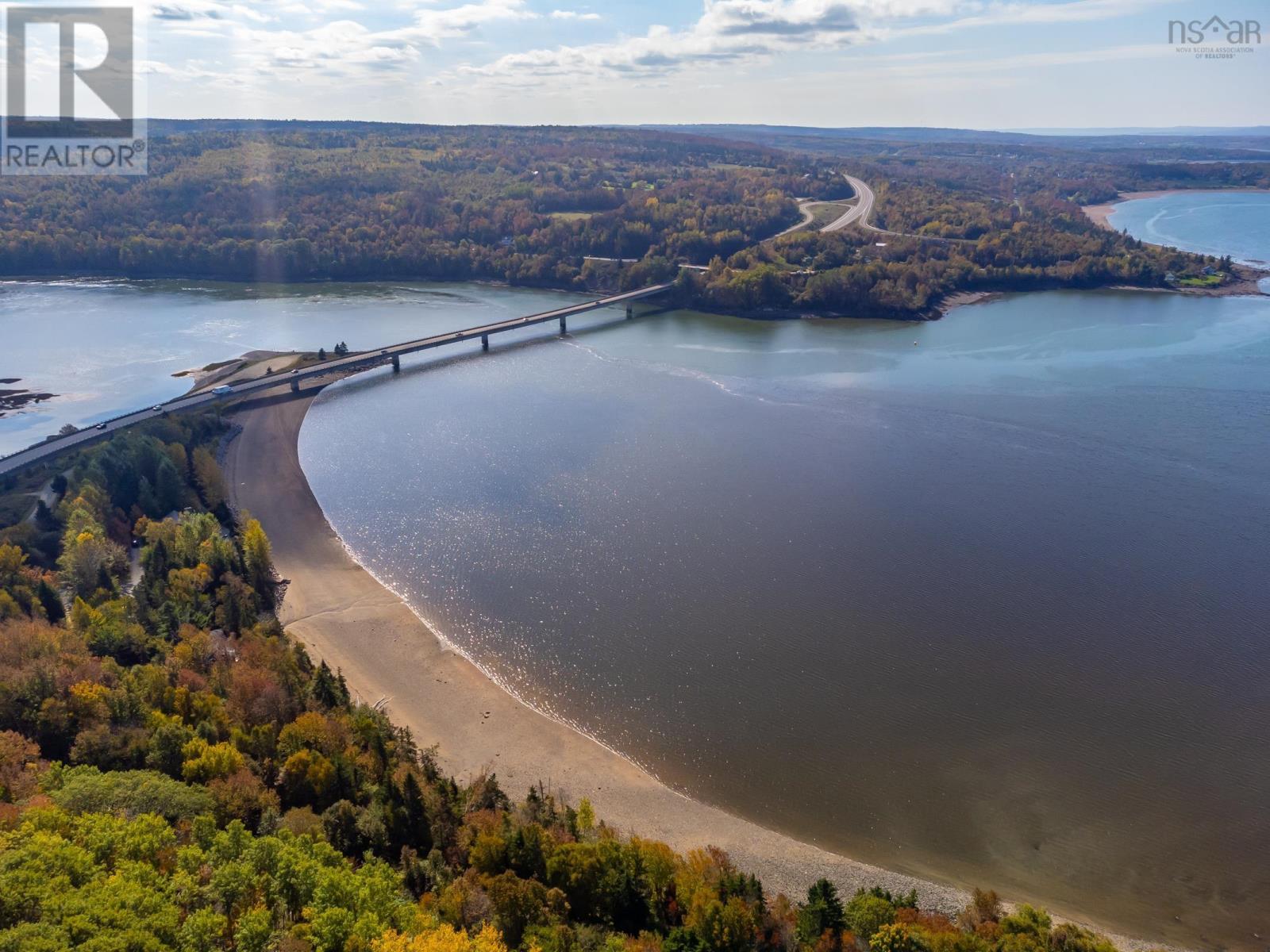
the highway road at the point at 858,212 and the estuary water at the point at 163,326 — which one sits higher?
the highway road at the point at 858,212

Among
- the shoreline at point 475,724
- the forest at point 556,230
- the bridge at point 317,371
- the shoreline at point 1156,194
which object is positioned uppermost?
the shoreline at point 1156,194

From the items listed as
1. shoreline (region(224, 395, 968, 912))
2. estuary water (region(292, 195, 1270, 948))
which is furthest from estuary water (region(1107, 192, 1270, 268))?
shoreline (region(224, 395, 968, 912))

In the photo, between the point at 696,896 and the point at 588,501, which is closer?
the point at 696,896

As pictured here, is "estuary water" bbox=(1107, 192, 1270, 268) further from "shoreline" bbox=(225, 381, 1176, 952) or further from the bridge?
"shoreline" bbox=(225, 381, 1176, 952)

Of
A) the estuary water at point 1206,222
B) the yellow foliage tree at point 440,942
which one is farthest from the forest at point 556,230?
the yellow foliage tree at point 440,942

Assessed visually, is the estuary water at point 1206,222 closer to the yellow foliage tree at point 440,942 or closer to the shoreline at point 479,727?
the shoreline at point 479,727

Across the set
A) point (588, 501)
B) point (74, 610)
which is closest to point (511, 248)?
point (588, 501)

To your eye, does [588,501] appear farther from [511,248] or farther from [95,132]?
[95,132]
